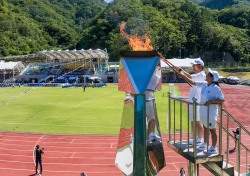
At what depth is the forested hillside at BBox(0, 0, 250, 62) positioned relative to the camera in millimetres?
83000

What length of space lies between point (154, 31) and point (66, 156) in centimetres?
6756

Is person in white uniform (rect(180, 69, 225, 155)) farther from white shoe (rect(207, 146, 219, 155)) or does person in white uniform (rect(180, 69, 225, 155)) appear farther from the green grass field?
the green grass field

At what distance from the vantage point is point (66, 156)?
15828 mm

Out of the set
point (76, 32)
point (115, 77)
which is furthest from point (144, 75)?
point (76, 32)

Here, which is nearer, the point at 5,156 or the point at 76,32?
the point at 5,156

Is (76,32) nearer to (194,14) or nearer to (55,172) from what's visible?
(194,14)

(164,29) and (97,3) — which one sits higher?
(97,3)

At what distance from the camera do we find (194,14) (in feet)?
302

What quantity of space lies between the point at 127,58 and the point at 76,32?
113184mm

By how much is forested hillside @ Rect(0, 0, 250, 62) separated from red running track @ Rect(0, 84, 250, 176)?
56.7 meters

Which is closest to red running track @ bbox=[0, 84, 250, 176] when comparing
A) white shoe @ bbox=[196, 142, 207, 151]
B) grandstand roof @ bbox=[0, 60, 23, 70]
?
white shoe @ bbox=[196, 142, 207, 151]

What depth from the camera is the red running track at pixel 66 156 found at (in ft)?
45.4

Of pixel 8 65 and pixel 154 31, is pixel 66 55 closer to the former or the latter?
pixel 8 65

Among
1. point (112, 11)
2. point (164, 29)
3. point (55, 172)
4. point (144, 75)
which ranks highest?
point (112, 11)
